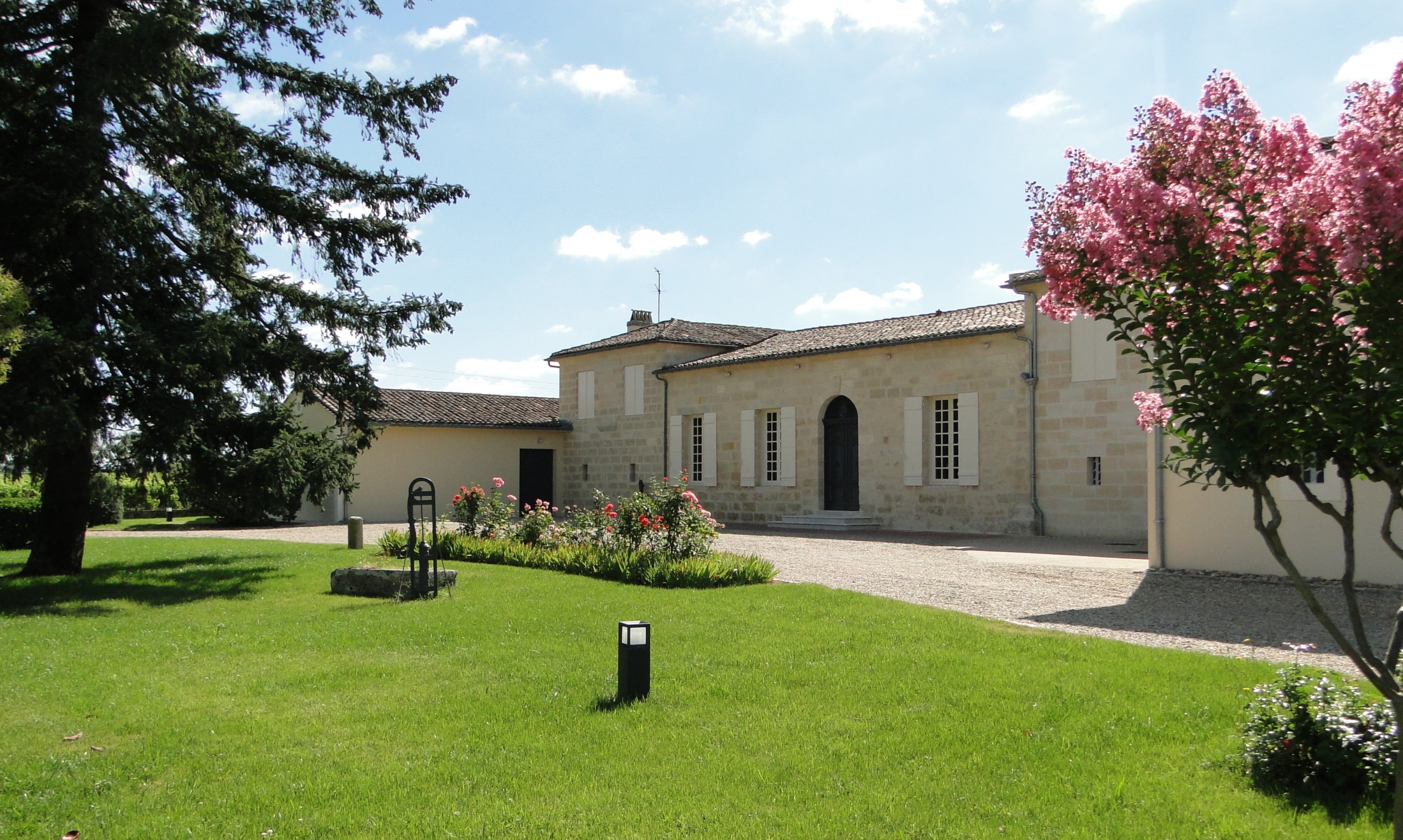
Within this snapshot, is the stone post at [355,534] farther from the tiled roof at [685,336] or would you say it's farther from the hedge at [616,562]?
the tiled roof at [685,336]

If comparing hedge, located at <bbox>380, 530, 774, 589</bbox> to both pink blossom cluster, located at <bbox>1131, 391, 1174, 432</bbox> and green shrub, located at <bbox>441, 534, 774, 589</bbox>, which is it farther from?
pink blossom cluster, located at <bbox>1131, 391, 1174, 432</bbox>

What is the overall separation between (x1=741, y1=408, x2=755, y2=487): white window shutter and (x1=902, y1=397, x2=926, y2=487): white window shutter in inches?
183

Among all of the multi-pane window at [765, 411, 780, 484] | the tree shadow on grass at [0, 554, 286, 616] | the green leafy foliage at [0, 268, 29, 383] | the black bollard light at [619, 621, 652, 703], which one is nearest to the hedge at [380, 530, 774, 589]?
the tree shadow on grass at [0, 554, 286, 616]

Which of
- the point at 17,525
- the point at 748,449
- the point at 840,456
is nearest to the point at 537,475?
the point at 748,449

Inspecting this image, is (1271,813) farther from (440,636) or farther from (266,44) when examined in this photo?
(266,44)

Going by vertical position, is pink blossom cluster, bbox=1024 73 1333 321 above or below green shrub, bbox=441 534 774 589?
above

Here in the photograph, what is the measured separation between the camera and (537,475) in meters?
31.6

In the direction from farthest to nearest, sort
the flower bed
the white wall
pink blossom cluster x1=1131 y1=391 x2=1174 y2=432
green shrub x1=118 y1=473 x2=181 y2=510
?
green shrub x1=118 y1=473 x2=181 y2=510 → the flower bed → the white wall → pink blossom cluster x1=1131 y1=391 x2=1174 y2=432

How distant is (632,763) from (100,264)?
9.67m

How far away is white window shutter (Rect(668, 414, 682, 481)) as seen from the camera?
2767cm

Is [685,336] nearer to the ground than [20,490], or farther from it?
farther from it

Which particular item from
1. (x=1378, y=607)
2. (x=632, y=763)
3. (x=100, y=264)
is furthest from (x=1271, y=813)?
(x=100, y=264)

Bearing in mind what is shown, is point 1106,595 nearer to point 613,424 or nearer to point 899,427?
point 899,427

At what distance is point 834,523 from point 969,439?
3.85m
